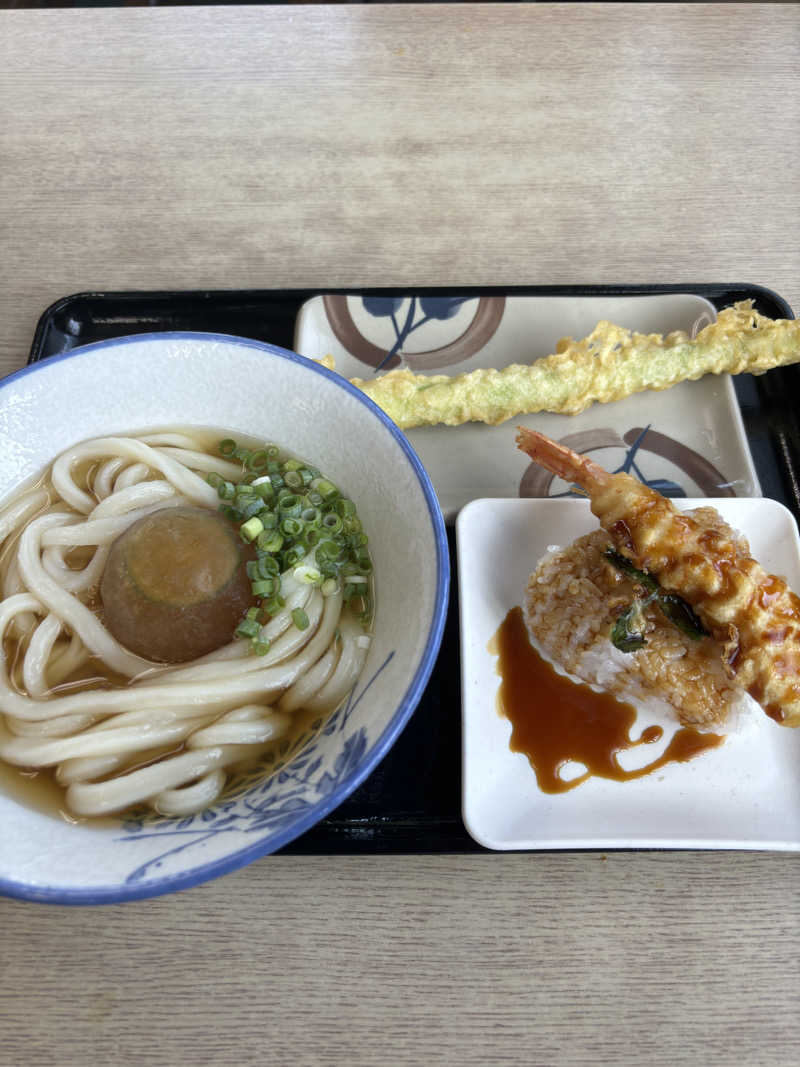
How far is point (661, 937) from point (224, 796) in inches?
34.0

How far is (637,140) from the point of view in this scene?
2.55 metres

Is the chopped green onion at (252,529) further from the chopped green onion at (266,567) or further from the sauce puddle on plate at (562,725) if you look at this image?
the sauce puddle on plate at (562,725)

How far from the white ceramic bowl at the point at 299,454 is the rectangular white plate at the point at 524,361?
0.51 meters

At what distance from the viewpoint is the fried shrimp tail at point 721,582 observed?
149 cm

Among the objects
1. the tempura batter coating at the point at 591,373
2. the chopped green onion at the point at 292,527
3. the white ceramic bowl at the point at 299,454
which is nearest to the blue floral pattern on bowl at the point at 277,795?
the white ceramic bowl at the point at 299,454

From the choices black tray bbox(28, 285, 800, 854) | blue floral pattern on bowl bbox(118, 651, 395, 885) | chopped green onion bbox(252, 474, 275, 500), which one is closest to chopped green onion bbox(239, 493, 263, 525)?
chopped green onion bbox(252, 474, 275, 500)

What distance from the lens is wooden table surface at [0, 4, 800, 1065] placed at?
134 cm

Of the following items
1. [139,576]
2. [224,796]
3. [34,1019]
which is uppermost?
[139,576]

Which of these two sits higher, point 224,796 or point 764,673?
point 224,796

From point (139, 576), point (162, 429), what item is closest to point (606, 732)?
point (139, 576)

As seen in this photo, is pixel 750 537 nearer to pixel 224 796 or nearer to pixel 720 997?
pixel 720 997

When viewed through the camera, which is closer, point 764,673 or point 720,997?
point 720,997

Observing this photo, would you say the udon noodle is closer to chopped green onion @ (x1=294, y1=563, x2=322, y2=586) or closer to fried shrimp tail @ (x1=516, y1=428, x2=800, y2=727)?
chopped green onion @ (x1=294, y1=563, x2=322, y2=586)

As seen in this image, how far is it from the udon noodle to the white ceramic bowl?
71 millimetres
